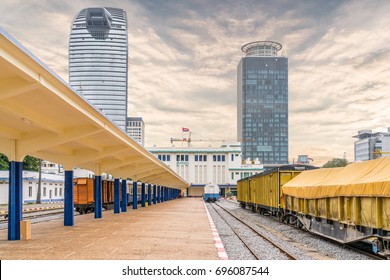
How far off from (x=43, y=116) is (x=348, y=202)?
9931 millimetres

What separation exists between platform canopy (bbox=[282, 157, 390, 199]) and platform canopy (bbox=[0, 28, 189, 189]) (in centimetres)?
826

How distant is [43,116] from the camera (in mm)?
14227

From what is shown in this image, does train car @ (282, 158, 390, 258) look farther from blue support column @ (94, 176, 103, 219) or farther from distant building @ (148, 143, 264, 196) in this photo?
distant building @ (148, 143, 264, 196)

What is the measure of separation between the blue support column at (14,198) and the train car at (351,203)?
34.1 ft

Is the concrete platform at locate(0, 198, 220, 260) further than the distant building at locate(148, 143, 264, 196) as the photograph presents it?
No

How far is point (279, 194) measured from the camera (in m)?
23.5

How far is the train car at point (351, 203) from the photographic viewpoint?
10602 mm

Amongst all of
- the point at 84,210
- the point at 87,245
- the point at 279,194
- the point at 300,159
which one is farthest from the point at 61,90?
the point at 300,159

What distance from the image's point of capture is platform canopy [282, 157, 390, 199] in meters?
10.7

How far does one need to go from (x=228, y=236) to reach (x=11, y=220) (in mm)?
8442

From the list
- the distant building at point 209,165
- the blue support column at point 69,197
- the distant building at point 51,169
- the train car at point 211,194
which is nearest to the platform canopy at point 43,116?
the blue support column at point 69,197

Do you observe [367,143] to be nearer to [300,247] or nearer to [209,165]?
[209,165]

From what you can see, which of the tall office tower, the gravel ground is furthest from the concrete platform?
the tall office tower
